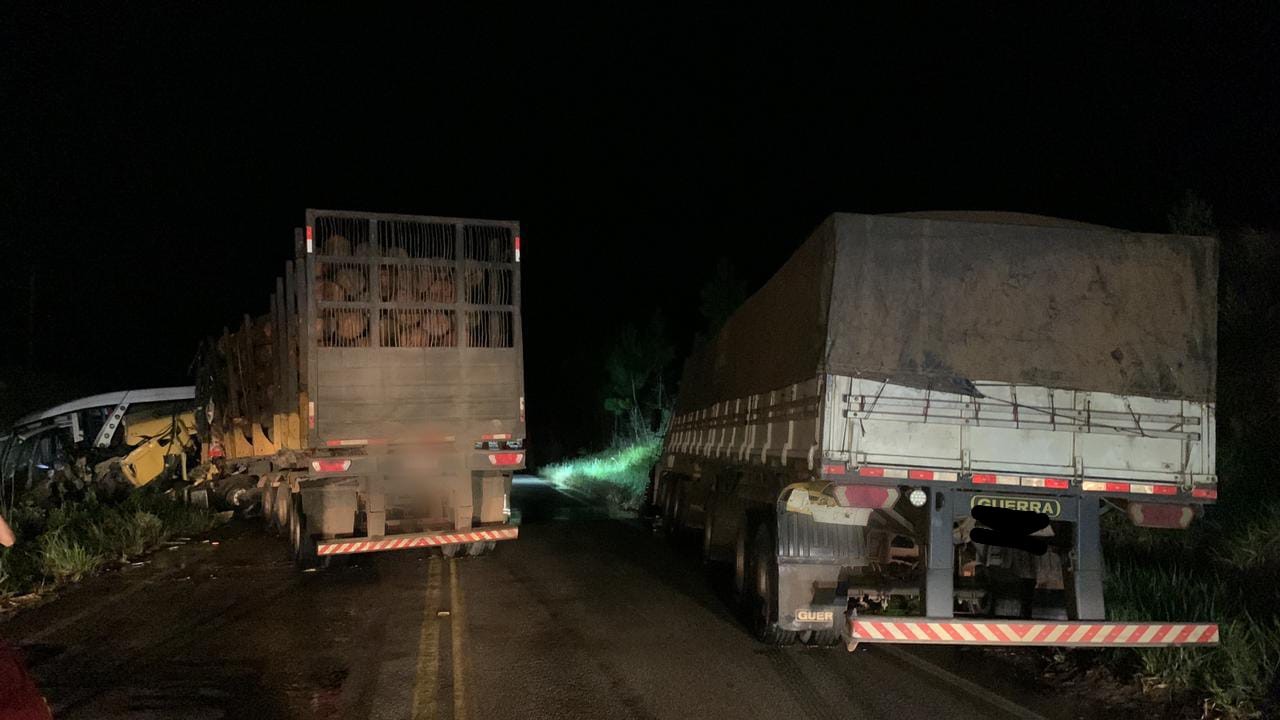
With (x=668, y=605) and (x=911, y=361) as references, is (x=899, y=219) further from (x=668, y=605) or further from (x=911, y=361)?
(x=668, y=605)

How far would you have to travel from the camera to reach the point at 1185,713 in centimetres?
621

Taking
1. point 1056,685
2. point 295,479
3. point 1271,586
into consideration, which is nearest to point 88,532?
point 295,479

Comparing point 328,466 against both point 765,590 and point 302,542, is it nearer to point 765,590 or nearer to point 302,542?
point 302,542

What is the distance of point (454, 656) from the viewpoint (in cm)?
754

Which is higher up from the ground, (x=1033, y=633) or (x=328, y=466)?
(x=328, y=466)

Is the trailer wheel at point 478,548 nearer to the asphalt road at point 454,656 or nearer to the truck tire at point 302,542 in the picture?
the asphalt road at point 454,656

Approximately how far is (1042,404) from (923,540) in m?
1.30

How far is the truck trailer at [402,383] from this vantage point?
11195mm

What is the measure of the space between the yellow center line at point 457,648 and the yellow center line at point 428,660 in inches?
5.2

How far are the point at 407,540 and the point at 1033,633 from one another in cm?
714

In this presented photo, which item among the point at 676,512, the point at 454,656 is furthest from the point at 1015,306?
the point at 676,512

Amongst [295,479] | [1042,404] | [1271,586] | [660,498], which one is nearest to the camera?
[1042,404]

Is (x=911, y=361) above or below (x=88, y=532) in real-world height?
above

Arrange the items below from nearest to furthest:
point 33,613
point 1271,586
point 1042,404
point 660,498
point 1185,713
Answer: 1. point 1185,713
2. point 1042,404
3. point 1271,586
4. point 33,613
5. point 660,498
